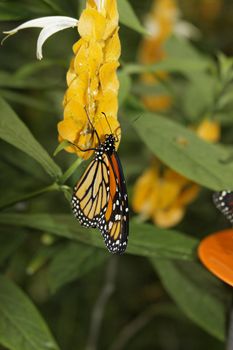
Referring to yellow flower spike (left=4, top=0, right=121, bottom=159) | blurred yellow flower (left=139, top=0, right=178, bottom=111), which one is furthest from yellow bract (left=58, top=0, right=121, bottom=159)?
blurred yellow flower (left=139, top=0, right=178, bottom=111)

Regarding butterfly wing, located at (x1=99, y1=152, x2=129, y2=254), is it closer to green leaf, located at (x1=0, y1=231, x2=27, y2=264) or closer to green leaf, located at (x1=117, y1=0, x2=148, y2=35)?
green leaf, located at (x1=117, y1=0, x2=148, y2=35)

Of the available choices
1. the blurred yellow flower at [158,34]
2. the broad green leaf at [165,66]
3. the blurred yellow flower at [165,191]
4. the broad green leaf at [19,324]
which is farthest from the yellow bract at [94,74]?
the blurred yellow flower at [158,34]

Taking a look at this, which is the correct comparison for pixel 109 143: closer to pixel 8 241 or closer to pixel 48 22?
pixel 48 22

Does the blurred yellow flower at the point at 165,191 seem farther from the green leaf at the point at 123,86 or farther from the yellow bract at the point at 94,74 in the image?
the yellow bract at the point at 94,74

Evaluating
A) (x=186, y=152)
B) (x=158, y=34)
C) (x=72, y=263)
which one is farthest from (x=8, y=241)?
(x=158, y=34)

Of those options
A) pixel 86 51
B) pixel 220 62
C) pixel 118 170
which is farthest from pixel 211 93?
pixel 86 51

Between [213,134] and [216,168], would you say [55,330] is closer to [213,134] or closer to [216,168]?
[213,134]
